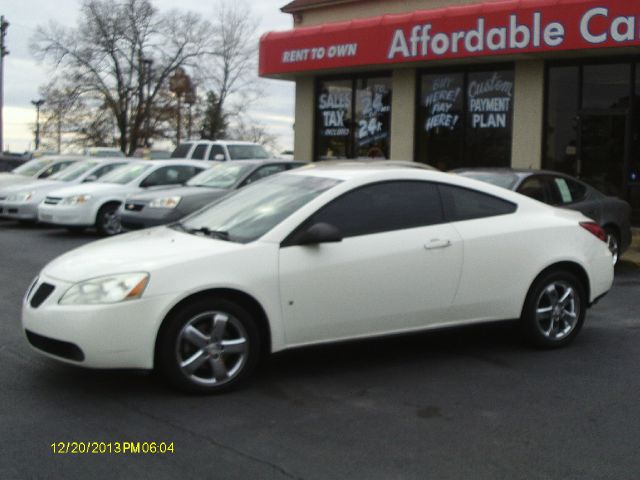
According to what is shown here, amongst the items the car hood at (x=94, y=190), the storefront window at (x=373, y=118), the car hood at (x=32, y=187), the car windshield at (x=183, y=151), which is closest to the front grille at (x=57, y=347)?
the car hood at (x=94, y=190)

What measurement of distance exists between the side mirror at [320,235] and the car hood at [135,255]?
0.42m

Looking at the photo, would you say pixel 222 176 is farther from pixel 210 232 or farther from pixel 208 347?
pixel 208 347

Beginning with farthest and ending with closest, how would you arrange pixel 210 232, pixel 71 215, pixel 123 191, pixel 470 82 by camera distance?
1. pixel 470 82
2. pixel 123 191
3. pixel 71 215
4. pixel 210 232

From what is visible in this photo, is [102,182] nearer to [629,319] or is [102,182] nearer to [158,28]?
[629,319]

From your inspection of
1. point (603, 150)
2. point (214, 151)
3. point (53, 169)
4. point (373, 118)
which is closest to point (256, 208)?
point (603, 150)

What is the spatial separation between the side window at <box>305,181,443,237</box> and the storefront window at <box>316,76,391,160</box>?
1345 centimetres

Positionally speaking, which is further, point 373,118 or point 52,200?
point 373,118

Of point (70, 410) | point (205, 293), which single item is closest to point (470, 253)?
point (205, 293)

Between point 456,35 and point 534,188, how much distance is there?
6.74 m

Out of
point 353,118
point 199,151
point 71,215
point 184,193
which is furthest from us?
point 199,151

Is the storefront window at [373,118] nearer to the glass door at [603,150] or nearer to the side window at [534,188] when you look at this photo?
the glass door at [603,150]

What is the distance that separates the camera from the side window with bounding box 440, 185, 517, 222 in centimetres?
629

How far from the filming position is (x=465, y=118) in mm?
18141

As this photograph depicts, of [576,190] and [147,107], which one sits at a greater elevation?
[147,107]
